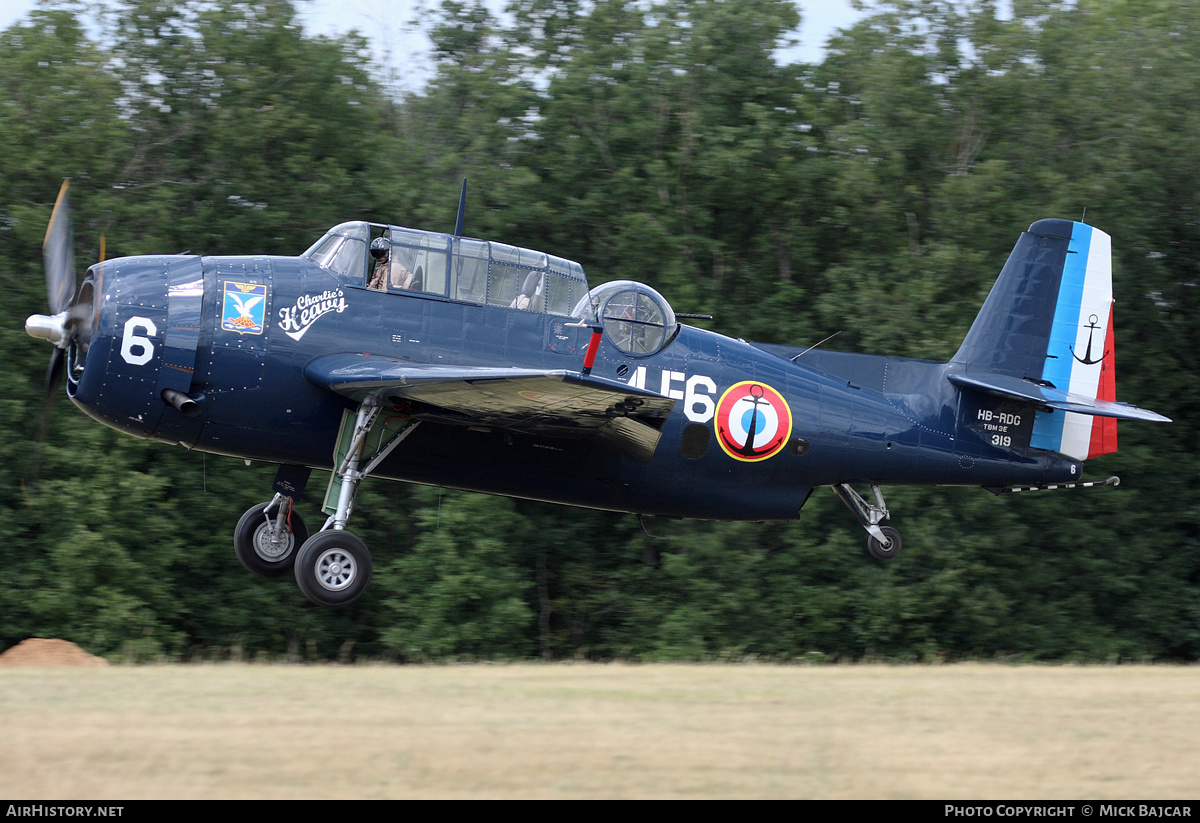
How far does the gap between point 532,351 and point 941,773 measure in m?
5.57

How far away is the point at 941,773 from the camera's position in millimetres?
6004

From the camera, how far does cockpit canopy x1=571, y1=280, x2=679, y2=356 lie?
10.7 m

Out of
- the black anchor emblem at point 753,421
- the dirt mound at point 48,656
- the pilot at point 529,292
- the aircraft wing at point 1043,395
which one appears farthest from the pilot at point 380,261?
the aircraft wing at point 1043,395

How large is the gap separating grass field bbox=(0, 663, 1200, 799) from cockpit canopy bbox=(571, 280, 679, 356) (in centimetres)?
328

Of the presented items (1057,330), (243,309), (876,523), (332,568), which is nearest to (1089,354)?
(1057,330)

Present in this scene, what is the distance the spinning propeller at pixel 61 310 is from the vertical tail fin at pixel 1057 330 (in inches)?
346

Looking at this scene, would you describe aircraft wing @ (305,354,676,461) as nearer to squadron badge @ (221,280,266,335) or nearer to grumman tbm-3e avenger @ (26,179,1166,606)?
grumman tbm-3e avenger @ (26,179,1166,606)

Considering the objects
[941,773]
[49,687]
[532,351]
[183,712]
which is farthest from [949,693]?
[49,687]

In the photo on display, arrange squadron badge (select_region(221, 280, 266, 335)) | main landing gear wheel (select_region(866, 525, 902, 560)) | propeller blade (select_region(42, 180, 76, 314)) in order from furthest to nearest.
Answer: main landing gear wheel (select_region(866, 525, 902, 560)) → propeller blade (select_region(42, 180, 76, 314)) → squadron badge (select_region(221, 280, 266, 335))

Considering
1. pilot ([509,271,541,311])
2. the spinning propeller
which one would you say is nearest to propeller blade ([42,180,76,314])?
the spinning propeller

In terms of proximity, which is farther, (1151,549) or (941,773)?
(1151,549)

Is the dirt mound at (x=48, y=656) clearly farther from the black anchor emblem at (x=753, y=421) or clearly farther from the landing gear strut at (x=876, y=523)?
the landing gear strut at (x=876, y=523)

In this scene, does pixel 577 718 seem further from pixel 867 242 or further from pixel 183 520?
pixel 867 242

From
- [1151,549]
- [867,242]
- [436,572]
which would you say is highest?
[867,242]
